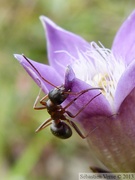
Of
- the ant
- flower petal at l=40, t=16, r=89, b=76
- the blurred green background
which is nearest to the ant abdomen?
the ant

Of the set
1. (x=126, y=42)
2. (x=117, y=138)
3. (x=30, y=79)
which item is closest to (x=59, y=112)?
(x=117, y=138)

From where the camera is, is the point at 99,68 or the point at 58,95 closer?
the point at 58,95

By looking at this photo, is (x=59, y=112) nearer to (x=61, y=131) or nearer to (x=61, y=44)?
(x=61, y=131)

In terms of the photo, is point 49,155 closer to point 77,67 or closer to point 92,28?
point 92,28

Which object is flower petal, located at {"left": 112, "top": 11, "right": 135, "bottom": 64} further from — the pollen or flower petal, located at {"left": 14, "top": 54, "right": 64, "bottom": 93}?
flower petal, located at {"left": 14, "top": 54, "right": 64, "bottom": 93}

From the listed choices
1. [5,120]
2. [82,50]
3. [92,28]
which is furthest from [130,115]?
[92,28]

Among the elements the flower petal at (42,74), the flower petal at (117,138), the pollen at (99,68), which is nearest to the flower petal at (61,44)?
the pollen at (99,68)

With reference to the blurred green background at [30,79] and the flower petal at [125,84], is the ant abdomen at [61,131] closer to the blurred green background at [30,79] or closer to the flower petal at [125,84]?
the flower petal at [125,84]
